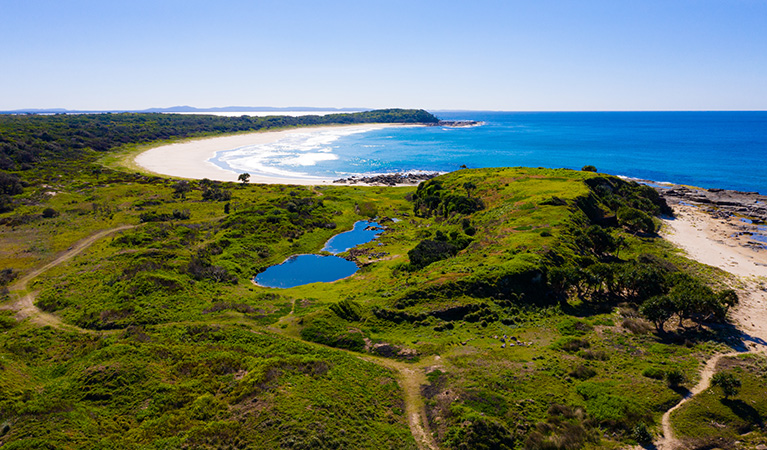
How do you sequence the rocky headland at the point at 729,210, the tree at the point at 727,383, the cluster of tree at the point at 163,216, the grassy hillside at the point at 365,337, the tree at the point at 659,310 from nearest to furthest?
the grassy hillside at the point at 365,337 < the tree at the point at 727,383 < the tree at the point at 659,310 < the rocky headland at the point at 729,210 < the cluster of tree at the point at 163,216

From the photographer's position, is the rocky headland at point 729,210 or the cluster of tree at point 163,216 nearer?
the rocky headland at point 729,210

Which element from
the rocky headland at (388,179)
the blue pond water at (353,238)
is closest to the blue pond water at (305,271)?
the blue pond water at (353,238)

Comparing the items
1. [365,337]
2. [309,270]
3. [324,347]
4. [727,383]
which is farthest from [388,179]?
[727,383]

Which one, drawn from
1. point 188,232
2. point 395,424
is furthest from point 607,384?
point 188,232

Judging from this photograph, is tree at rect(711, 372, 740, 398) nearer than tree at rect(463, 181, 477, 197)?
Yes

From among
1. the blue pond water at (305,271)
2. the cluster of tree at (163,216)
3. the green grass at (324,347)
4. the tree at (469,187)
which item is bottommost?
the blue pond water at (305,271)

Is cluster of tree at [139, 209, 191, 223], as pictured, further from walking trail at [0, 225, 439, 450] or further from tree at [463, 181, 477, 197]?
tree at [463, 181, 477, 197]

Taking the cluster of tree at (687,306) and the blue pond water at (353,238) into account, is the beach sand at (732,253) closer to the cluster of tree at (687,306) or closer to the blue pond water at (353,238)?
the cluster of tree at (687,306)

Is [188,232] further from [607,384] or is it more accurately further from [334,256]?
[607,384]

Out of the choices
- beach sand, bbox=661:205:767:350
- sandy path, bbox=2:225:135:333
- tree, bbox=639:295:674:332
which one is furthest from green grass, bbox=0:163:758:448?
beach sand, bbox=661:205:767:350
